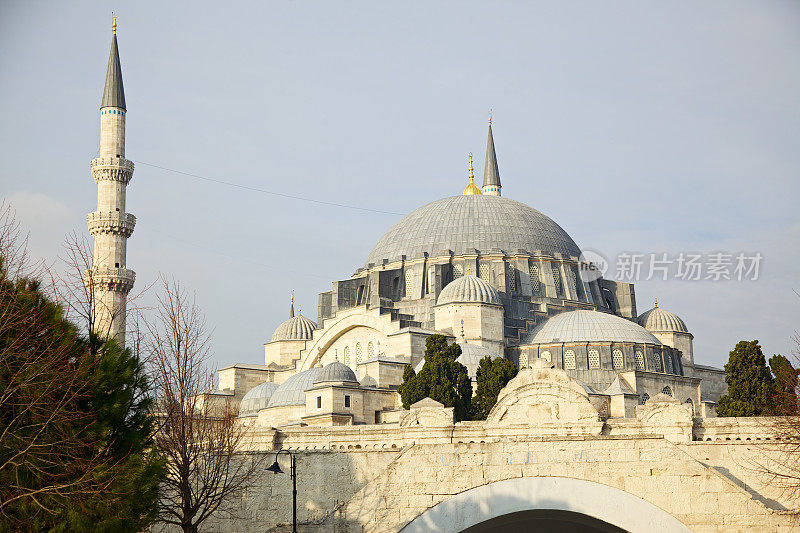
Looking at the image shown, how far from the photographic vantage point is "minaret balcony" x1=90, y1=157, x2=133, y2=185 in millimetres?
38500

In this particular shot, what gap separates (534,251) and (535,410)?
21.3 metres

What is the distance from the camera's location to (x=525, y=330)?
4394cm

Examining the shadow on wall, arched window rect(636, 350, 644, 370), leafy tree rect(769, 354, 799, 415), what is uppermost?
arched window rect(636, 350, 644, 370)

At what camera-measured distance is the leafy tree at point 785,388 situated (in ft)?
72.1

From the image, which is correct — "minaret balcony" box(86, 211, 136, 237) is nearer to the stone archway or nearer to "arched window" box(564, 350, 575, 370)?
"arched window" box(564, 350, 575, 370)

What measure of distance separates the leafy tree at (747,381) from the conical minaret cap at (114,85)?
22864mm

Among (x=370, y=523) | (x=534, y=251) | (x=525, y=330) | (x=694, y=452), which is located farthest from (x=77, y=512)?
(x=534, y=251)

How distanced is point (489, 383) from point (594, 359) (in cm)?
852

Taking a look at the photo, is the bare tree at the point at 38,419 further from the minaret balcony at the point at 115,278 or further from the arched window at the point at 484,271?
the arched window at the point at 484,271

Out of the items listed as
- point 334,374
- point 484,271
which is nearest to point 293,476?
point 334,374

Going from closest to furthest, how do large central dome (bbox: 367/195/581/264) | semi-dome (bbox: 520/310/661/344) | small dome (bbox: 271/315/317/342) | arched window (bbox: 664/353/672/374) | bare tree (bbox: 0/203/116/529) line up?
bare tree (bbox: 0/203/116/529) < semi-dome (bbox: 520/310/661/344) < arched window (bbox: 664/353/672/374) < large central dome (bbox: 367/195/581/264) < small dome (bbox: 271/315/317/342)

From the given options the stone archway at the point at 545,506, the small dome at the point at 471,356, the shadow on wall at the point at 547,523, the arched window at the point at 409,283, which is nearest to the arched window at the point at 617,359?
the small dome at the point at 471,356

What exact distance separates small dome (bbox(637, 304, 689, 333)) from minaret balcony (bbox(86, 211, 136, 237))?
76.0ft

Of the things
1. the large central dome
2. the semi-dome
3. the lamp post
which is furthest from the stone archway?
the large central dome
